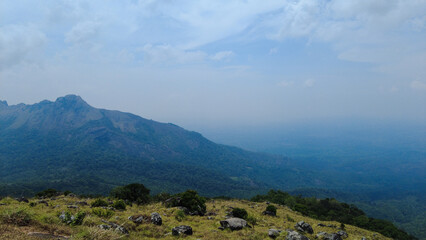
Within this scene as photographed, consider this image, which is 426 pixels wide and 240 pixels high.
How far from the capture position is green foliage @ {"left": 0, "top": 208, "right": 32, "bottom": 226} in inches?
352

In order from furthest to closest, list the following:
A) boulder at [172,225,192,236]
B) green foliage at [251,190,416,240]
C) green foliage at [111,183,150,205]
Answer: green foliage at [251,190,416,240] → green foliage at [111,183,150,205] → boulder at [172,225,192,236]

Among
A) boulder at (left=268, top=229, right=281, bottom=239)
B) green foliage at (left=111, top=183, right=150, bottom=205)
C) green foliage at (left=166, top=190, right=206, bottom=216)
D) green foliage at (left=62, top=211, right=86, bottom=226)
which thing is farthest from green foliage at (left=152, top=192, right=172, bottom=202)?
green foliage at (left=62, top=211, right=86, bottom=226)

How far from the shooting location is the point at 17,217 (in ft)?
30.4

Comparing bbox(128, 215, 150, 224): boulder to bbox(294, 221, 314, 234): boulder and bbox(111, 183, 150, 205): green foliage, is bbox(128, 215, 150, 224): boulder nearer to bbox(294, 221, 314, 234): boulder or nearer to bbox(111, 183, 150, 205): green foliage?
bbox(294, 221, 314, 234): boulder

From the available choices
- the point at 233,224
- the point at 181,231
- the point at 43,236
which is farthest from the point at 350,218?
the point at 43,236

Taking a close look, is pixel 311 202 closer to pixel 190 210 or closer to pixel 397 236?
pixel 397 236

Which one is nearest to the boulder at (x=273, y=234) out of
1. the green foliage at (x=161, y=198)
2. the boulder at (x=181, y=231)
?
the boulder at (x=181, y=231)

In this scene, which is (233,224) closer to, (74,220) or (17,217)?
(74,220)

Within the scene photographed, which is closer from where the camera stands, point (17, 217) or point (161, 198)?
point (17, 217)

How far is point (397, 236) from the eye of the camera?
40.4 m

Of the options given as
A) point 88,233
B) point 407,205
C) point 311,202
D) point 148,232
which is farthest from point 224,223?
point 407,205

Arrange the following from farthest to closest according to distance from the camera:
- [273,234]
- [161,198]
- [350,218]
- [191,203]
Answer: [350,218] → [161,198] → [191,203] → [273,234]

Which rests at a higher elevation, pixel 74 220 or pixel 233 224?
pixel 74 220

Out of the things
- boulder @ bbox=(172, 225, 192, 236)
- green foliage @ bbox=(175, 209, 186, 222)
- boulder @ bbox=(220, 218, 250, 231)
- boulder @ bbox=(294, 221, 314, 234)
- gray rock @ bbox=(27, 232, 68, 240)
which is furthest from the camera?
boulder @ bbox=(294, 221, 314, 234)
